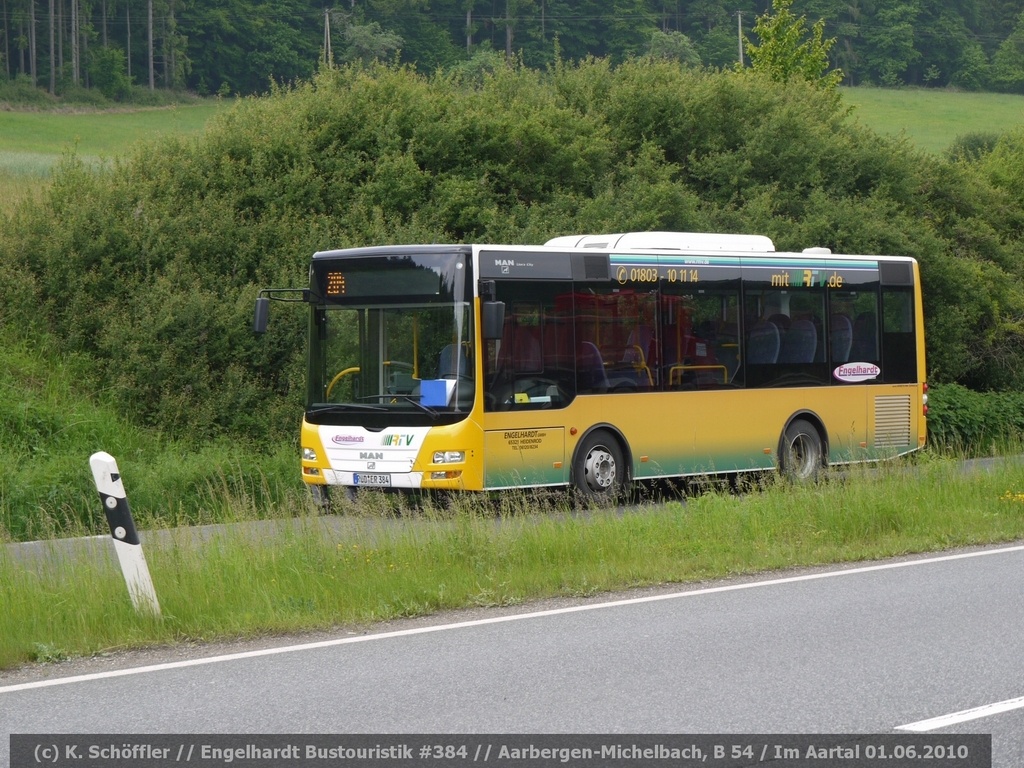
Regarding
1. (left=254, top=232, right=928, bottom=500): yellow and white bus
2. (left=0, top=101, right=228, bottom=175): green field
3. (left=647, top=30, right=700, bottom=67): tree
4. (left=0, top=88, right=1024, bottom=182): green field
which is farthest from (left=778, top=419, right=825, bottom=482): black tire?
(left=647, top=30, right=700, bottom=67): tree

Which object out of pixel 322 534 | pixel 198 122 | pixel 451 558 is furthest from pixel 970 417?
pixel 198 122

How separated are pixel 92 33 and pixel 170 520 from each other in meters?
66.6

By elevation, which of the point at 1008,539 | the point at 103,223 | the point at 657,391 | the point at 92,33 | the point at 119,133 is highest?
the point at 92,33

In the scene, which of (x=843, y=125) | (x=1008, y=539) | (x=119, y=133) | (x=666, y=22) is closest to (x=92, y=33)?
(x=119, y=133)

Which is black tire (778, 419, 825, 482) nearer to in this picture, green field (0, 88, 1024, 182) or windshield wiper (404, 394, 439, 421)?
windshield wiper (404, 394, 439, 421)

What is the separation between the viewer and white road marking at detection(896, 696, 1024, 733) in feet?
21.3

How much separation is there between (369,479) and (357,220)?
8.79 metres

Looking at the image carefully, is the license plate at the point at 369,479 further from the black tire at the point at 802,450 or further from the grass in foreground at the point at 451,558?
the black tire at the point at 802,450

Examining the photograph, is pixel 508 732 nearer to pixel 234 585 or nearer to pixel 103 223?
pixel 234 585

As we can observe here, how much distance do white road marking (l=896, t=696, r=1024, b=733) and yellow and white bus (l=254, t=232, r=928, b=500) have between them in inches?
352

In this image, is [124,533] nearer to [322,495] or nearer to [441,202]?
[322,495]

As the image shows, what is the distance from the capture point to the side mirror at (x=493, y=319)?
1522 cm

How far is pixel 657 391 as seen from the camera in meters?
17.9

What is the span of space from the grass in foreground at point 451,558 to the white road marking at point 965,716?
422cm
